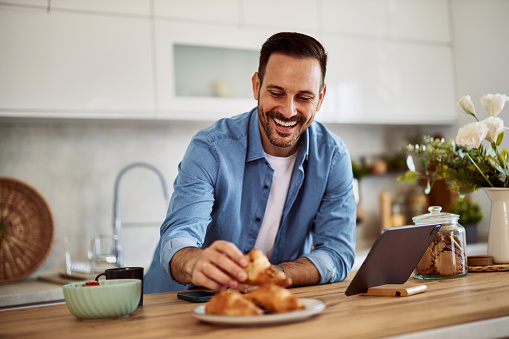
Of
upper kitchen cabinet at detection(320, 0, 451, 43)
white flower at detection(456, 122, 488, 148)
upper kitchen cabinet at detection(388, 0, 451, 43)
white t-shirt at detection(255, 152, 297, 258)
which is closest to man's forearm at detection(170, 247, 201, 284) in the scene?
white t-shirt at detection(255, 152, 297, 258)

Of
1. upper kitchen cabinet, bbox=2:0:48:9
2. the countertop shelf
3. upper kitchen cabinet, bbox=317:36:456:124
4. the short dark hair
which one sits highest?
upper kitchen cabinet, bbox=2:0:48:9

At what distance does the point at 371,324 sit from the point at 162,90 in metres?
2.20

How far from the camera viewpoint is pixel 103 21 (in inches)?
113

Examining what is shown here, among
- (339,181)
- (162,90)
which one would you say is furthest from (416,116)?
(339,181)

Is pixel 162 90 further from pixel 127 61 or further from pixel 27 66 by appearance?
pixel 27 66

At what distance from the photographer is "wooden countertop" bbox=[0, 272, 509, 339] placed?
993mm

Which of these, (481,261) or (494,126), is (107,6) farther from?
(481,261)

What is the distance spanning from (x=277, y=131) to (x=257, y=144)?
4.2 inches

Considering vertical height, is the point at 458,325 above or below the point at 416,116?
below

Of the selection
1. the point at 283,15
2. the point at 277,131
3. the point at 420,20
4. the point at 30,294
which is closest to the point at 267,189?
the point at 277,131

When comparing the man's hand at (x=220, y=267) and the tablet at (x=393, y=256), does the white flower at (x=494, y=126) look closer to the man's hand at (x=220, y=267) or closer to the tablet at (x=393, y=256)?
the tablet at (x=393, y=256)

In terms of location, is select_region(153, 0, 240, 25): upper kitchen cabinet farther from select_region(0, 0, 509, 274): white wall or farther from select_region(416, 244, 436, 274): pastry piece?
select_region(416, 244, 436, 274): pastry piece

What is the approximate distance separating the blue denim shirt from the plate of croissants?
22.2 inches

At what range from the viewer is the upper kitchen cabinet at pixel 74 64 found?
105 inches
